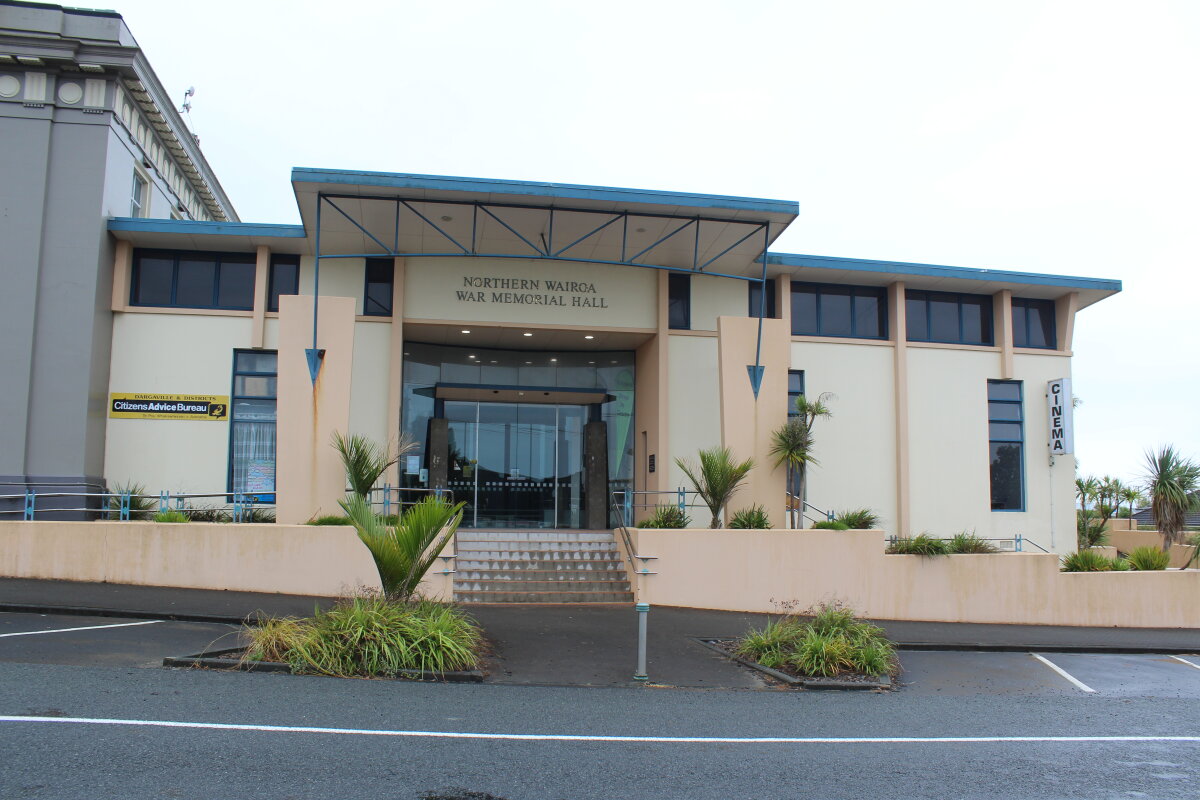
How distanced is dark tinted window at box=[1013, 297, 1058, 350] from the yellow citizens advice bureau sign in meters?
18.0

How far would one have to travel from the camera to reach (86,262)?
683 inches

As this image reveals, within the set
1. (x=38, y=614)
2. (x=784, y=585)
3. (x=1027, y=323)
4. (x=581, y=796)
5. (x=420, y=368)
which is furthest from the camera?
(x=1027, y=323)

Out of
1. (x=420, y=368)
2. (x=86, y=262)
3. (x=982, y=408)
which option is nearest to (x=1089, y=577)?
(x=982, y=408)

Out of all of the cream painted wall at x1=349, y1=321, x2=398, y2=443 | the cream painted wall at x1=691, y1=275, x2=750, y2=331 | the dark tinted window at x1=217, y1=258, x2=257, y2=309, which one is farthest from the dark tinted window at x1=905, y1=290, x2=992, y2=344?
the dark tinted window at x1=217, y1=258, x2=257, y2=309

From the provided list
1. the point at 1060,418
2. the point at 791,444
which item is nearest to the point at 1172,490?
the point at 1060,418

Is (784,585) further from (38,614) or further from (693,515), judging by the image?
(38,614)

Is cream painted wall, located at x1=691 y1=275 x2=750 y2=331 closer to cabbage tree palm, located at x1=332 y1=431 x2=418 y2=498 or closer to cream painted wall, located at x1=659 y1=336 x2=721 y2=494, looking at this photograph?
cream painted wall, located at x1=659 y1=336 x2=721 y2=494

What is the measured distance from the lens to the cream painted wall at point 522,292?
1894cm

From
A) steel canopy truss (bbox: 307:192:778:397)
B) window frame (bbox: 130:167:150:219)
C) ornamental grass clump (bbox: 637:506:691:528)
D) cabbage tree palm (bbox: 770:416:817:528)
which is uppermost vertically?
window frame (bbox: 130:167:150:219)

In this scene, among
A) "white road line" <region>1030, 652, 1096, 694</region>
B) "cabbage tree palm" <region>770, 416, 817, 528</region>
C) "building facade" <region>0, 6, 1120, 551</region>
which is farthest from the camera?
"cabbage tree palm" <region>770, 416, 817, 528</region>

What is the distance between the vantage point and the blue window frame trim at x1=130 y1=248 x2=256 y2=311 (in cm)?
1858

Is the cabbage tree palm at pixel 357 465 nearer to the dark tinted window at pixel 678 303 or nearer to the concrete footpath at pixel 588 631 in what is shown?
the concrete footpath at pixel 588 631

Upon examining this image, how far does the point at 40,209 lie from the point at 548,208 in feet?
31.4

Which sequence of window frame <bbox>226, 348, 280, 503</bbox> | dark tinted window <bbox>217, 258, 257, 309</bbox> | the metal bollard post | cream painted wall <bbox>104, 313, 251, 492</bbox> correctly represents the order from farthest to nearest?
dark tinted window <bbox>217, 258, 257, 309</bbox>
window frame <bbox>226, 348, 280, 503</bbox>
cream painted wall <bbox>104, 313, 251, 492</bbox>
the metal bollard post
